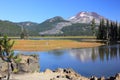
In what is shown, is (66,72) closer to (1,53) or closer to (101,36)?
(1,53)

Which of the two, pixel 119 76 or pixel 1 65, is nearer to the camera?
pixel 119 76

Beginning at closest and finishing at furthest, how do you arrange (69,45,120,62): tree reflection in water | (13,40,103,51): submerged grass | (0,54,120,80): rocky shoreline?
(0,54,120,80): rocky shoreline, (69,45,120,62): tree reflection in water, (13,40,103,51): submerged grass

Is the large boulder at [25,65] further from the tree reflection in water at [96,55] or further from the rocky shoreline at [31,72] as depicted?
the tree reflection in water at [96,55]

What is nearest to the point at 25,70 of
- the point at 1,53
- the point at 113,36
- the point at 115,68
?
the point at 1,53

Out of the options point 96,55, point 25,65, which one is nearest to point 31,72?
point 25,65

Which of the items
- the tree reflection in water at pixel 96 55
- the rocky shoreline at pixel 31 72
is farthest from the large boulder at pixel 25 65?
the tree reflection in water at pixel 96 55

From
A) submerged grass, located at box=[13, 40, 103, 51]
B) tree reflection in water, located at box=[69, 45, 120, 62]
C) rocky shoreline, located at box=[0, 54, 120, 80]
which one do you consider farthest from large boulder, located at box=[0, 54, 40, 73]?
submerged grass, located at box=[13, 40, 103, 51]

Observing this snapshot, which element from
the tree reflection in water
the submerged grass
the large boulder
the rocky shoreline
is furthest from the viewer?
the submerged grass

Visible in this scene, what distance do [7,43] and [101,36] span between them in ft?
477

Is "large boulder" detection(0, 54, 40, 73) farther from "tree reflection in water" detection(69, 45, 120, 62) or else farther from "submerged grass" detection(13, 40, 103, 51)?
"submerged grass" detection(13, 40, 103, 51)

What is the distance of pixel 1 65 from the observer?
46.9m

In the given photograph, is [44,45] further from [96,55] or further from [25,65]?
[25,65]

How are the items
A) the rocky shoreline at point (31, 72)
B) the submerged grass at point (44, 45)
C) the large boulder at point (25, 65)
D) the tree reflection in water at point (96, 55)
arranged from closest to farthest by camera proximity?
the rocky shoreline at point (31, 72) < the large boulder at point (25, 65) < the tree reflection in water at point (96, 55) < the submerged grass at point (44, 45)

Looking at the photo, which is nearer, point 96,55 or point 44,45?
point 96,55
